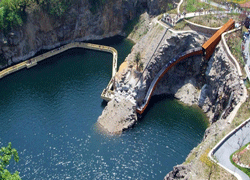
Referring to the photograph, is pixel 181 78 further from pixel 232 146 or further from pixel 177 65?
pixel 232 146

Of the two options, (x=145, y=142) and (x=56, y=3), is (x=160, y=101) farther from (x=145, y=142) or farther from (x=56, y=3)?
(x=56, y=3)

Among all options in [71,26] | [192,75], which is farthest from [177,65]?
[71,26]

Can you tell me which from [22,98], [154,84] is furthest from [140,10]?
[22,98]

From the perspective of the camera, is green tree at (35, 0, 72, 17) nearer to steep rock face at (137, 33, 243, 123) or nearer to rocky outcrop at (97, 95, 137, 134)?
steep rock face at (137, 33, 243, 123)

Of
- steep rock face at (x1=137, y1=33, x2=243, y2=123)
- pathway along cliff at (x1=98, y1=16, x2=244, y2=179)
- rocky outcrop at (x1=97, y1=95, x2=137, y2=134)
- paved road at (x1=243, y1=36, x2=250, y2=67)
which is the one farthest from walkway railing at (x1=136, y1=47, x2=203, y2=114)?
paved road at (x1=243, y1=36, x2=250, y2=67)

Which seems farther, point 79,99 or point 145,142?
point 79,99

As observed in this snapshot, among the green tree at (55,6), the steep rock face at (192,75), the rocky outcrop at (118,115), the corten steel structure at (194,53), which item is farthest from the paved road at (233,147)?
the green tree at (55,6)
